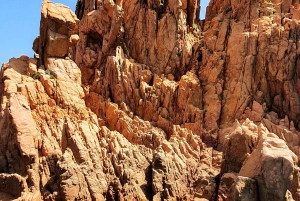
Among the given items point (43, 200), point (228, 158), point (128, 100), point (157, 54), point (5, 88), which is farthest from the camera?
point (157, 54)

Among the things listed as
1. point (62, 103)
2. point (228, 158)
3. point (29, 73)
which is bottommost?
point (228, 158)

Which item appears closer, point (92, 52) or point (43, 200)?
point (43, 200)

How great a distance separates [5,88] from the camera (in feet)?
130

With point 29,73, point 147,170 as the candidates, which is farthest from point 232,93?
point 29,73

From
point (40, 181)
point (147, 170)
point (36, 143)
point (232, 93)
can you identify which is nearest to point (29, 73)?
point (36, 143)

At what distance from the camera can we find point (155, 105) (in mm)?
47281

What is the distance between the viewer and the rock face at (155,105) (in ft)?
110

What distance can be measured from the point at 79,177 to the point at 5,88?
489 inches

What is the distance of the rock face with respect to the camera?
110 ft

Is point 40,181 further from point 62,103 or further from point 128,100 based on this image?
point 128,100

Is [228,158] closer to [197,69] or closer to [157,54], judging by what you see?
[197,69]

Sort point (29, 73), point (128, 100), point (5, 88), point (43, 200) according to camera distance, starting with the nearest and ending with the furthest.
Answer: point (43, 200) < point (5, 88) < point (29, 73) < point (128, 100)

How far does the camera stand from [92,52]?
54.6m

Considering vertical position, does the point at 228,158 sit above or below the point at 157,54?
below
